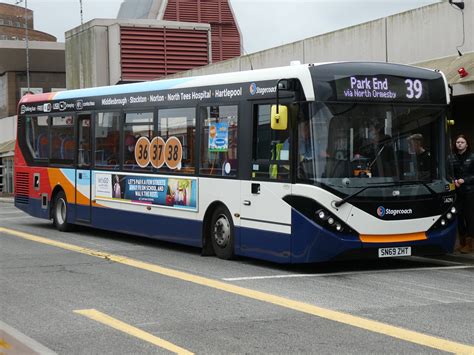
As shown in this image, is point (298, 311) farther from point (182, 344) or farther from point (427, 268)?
→ point (427, 268)

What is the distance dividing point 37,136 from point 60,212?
2.04m

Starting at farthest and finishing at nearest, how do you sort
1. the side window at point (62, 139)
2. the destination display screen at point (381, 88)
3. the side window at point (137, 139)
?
1. the side window at point (62, 139)
2. the side window at point (137, 139)
3. the destination display screen at point (381, 88)

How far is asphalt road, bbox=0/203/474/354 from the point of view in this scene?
260 inches

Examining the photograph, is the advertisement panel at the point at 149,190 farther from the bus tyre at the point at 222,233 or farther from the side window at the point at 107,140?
the bus tyre at the point at 222,233

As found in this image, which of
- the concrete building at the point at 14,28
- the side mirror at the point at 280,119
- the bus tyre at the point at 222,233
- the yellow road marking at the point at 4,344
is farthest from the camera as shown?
the concrete building at the point at 14,28

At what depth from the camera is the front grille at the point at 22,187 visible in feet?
60.8

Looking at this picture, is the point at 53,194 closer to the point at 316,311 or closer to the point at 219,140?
the point at 219,140

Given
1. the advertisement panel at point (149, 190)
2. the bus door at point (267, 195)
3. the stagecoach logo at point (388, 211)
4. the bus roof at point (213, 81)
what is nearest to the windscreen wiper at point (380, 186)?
the stagecoach logo at point (388, 211)

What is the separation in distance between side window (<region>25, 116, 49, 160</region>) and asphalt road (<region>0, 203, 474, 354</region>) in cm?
509

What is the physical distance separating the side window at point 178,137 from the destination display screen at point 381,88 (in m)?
3.00

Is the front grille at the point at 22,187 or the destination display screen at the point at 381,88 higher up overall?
the destination display screen at the point at 381,88

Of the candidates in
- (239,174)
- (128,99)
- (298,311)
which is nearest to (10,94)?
(128,99)

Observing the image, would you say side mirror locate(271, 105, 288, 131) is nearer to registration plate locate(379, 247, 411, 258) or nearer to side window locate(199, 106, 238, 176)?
side window locate(199, 106, 238, 176)

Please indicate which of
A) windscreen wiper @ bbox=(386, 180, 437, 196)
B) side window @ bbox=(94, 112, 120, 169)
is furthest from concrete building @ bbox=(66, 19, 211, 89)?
windscreen wiper @ bbox=(386, 180, 437, 196)
